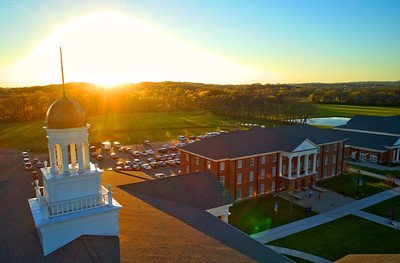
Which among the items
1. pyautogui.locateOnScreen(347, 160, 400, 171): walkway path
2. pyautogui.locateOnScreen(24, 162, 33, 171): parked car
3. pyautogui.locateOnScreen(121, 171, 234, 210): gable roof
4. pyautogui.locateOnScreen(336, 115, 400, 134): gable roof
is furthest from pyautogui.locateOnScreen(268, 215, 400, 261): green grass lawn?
pyautogui.locateOnScreen(24, 162, 33, 171): parked car

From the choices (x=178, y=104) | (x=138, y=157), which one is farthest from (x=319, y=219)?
(x=178, y=104)

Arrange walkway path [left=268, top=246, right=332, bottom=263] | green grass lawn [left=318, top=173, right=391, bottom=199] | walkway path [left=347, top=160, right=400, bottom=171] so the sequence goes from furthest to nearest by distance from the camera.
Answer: walkway path [left=347, top=160, right=400, bottom=171] → green grass lawn [left=318, top=173, right=391, bottom=199] → walkway path [left=268, top=246, right=332, bottom=263]

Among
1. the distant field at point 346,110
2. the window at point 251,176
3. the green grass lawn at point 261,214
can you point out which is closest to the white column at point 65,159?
the green grass lawn at point 261,214

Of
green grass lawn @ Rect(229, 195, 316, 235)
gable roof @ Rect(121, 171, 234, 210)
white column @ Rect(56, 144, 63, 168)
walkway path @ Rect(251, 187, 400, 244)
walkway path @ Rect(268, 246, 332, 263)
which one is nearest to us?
white column @ Rect(56, 144, 63, 168)

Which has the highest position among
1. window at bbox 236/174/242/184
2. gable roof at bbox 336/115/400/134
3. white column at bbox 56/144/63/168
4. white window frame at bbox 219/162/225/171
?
white column at bbox 56/144/63/168

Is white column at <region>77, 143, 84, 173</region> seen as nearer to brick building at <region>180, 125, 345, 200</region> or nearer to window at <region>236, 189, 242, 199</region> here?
brick building at <region>180, 125, 345, 200</region>

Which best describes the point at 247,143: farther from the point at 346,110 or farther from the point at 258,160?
the point at 346,110

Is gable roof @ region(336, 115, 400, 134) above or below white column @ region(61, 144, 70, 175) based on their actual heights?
below
